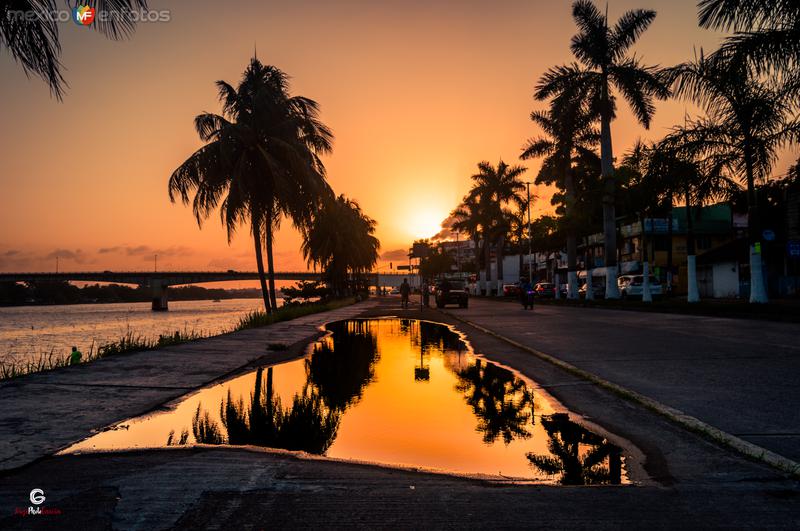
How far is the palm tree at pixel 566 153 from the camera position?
3688cm

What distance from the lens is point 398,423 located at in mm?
6312

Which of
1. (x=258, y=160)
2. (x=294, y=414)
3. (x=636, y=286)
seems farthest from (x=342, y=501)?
(x=636, y=286)

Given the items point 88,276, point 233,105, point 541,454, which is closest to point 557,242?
point 233,105

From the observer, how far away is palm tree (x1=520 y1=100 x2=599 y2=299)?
36875 millimetres

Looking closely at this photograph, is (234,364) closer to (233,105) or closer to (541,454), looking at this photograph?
(541,454)

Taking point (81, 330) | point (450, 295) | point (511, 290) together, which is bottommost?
point (81, 330)

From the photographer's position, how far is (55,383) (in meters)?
8.11

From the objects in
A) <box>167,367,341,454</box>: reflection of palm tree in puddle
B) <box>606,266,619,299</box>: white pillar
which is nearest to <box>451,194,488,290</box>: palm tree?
<box>606,266,619,299</box>: white pillar

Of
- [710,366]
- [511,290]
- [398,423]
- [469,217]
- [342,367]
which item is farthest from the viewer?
[469,217]

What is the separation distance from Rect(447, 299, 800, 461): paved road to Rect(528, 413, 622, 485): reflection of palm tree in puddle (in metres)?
1.29

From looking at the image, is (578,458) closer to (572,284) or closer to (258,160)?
(258,160)

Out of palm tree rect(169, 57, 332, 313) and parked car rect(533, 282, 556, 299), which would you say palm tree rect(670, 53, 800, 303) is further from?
parked car rect(533, 282, 556, 299)

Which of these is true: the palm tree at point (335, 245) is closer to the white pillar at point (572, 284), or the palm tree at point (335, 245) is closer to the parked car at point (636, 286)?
the white pillar at point (572, 284)

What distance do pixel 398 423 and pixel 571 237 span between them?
1563 inches
